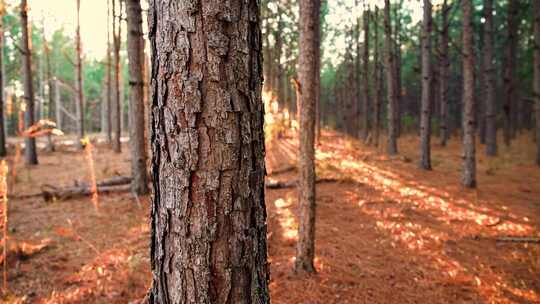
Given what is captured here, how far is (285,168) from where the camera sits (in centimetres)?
1014

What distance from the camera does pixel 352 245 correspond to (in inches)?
198

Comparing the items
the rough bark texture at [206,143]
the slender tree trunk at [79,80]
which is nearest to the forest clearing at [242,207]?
the rough bark texture at [206,143]

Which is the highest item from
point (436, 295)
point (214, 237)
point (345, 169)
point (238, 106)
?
point (238, 106)

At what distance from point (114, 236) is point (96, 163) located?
796 centimetres

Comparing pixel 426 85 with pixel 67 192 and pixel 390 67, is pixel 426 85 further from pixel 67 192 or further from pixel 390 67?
Answer: pixel 67 192

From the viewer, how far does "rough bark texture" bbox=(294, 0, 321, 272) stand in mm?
3725

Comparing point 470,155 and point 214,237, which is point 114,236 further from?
point 470,155

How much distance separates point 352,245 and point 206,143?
419 centimetres

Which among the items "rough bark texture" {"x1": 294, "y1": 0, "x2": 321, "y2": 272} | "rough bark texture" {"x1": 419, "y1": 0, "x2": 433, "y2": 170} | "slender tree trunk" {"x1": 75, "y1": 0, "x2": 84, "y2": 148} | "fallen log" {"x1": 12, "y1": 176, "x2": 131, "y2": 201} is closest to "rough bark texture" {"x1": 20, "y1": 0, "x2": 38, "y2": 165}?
"slender tree trunk" {"x1": 75, "y1": 0, "x2": 84, "y2": 148}

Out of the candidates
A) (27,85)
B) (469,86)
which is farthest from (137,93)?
(469,86)

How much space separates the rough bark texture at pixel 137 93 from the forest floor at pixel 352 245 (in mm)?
511

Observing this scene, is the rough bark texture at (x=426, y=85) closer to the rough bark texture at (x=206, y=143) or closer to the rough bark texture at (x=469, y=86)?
the rough bark texture at (x=469, y=86)

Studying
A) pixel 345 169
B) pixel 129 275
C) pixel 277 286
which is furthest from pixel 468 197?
pixel 129 275

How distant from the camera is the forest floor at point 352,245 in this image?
12.1ft
